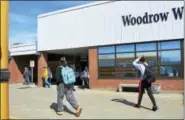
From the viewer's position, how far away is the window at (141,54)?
21094 mm

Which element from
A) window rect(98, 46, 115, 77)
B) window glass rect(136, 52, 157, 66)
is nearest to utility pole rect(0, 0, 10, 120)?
window glass rect(136, 52, 157, 66)

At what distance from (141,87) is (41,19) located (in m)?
17.1

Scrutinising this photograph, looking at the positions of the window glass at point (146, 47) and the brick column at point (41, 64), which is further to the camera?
the brick column at point (41, 64)

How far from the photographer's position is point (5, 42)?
9.34 ft

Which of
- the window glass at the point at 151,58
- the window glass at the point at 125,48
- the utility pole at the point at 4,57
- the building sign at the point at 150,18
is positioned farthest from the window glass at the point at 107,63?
the utility pole at the point at 4,57

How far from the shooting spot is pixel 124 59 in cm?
2344

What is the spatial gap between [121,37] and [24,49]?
1197 cm

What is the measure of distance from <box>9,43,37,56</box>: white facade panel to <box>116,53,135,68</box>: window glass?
29.3 feet

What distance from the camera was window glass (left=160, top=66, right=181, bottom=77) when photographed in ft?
68.8

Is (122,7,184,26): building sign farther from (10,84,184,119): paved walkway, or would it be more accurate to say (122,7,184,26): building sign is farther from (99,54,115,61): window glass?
(10,84,184,119): paved walkway

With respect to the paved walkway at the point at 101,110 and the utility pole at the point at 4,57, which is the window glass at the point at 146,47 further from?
the utility pole at the point at 4,57

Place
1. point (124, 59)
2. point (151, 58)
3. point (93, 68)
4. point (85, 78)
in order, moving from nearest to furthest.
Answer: point (151, 58) < point (124, 59) < point (93, 68) < point (85, 78)

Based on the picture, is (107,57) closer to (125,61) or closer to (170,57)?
(125,61)

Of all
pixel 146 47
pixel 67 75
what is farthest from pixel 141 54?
pixel 67 75
